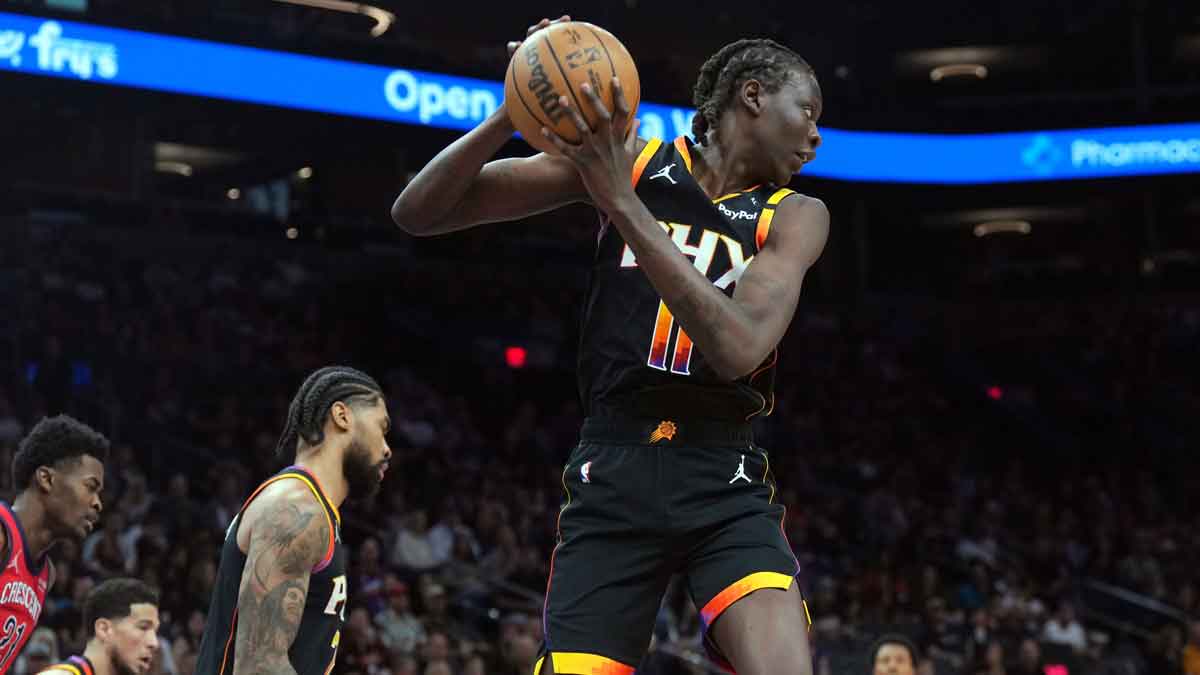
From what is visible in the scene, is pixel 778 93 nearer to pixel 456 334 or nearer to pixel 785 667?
pixel 785 667

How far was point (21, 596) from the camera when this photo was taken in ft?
14.5

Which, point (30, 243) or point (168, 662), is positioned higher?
point (30, 243)

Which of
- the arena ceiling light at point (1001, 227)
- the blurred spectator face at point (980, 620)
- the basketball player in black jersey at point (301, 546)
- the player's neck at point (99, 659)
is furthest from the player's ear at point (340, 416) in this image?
the arena ceiling light at point (1001, 227)

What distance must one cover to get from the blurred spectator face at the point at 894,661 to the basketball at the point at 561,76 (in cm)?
424

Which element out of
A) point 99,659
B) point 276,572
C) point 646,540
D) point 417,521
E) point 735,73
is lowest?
point 99,659

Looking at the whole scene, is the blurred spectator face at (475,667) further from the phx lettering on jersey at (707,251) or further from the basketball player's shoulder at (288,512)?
the phx lettering on jersey at (707,251)

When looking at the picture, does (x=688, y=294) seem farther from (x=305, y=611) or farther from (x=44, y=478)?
(x=44, y=478)

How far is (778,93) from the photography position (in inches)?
128

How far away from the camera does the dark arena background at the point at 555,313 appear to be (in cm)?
1229

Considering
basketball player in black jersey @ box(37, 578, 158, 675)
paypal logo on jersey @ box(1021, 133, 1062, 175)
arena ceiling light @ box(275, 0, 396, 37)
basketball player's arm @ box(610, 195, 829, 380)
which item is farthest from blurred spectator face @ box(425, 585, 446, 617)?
paypal logo on jersey @ box(1021, 133, 1062, 175)

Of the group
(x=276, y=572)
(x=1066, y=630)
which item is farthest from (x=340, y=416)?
(x=1066, y=630)

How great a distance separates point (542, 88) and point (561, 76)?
45 mm

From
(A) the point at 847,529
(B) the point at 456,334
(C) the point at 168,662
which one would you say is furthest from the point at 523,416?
(C) the point at 168,662

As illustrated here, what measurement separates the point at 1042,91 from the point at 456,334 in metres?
10.7
